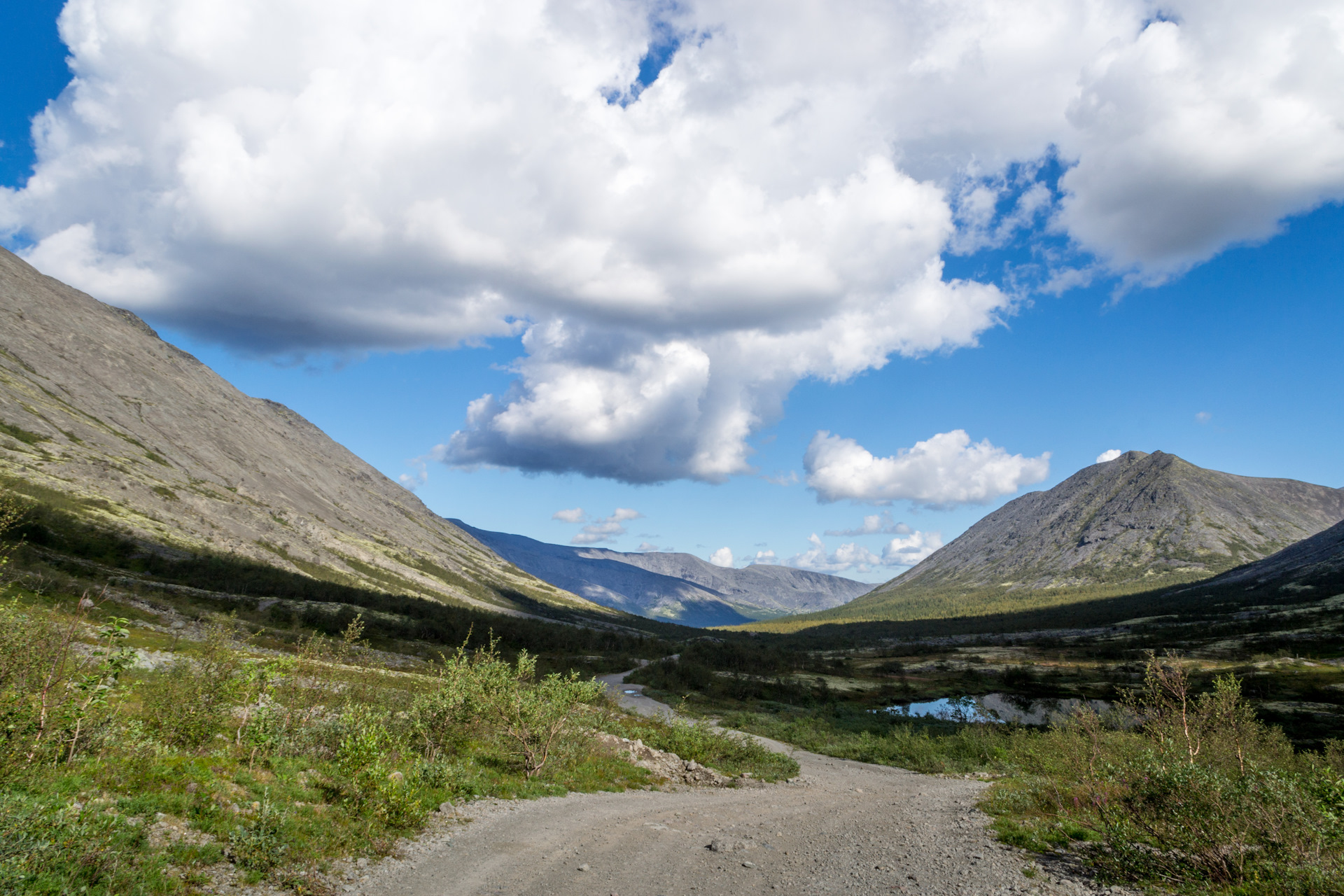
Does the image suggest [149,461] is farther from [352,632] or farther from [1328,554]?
[1328,554]

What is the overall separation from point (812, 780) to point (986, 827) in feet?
39.4

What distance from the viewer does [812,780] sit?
28.0m

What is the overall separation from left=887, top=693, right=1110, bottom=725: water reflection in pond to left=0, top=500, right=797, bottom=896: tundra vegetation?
151ft

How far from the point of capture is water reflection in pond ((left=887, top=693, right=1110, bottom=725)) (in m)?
59.3

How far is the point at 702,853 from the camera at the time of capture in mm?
14703

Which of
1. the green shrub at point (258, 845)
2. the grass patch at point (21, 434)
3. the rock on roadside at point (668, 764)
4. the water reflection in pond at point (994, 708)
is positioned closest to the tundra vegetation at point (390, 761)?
the green shrub at point (258, 845)

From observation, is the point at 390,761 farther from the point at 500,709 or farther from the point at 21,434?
the point at 21,434

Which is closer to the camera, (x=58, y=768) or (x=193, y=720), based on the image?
(x=58, y=768)

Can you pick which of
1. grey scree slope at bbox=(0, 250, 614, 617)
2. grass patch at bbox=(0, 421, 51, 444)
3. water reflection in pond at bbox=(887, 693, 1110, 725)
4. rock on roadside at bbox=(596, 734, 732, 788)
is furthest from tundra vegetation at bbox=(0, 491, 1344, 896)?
grass patch at bbox=(0, 421, 51, 444)

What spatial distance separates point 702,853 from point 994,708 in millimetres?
68117

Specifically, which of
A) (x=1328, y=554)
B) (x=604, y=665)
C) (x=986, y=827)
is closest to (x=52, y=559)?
(x=604, y=665)

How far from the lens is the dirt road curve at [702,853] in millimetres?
12109

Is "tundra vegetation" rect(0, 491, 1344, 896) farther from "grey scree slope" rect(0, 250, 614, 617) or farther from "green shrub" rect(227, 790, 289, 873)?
"grey scree slope" rect(0, 250, 614, 617)

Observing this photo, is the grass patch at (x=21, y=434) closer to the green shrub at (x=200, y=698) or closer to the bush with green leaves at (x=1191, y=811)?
the green shrub at (x=200, y=698)
